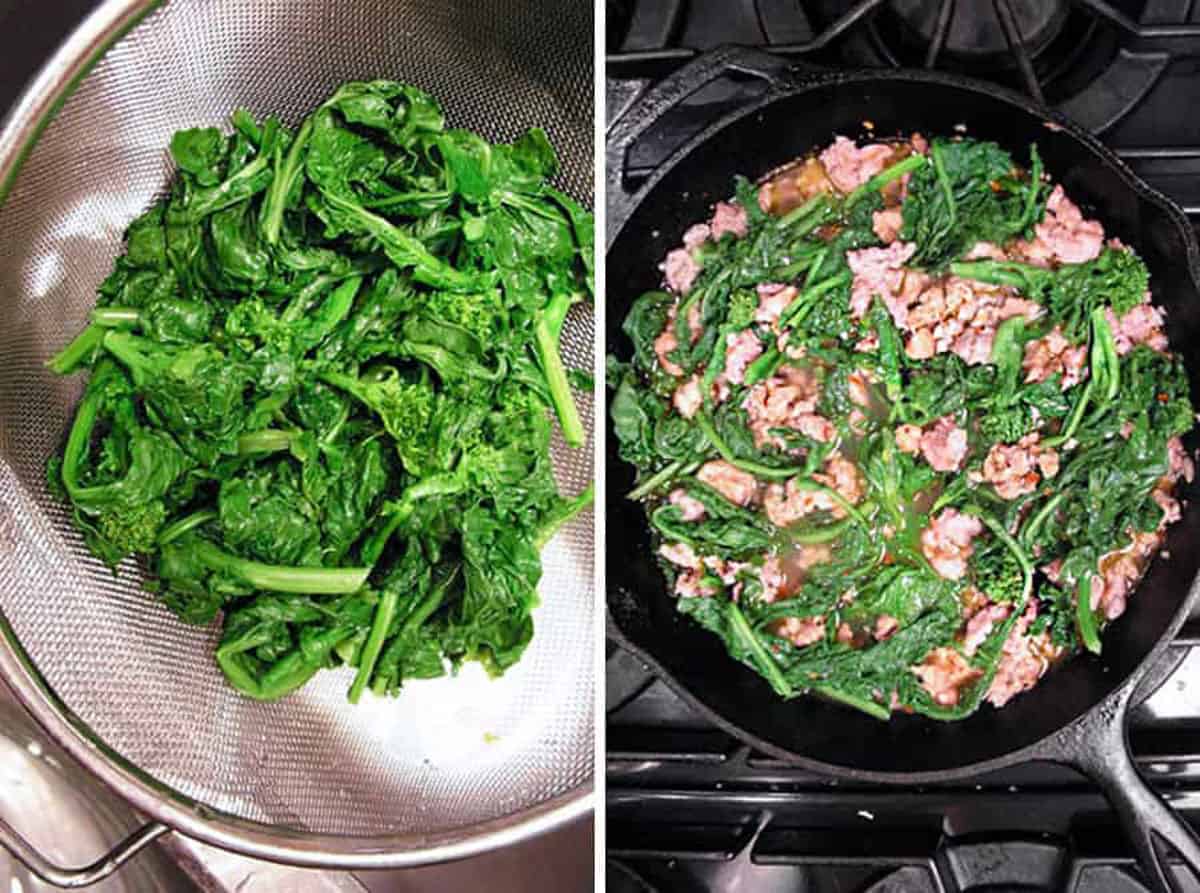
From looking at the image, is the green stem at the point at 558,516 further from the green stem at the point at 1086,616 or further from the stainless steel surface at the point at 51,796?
the stainless steel surface at the point at 51,796

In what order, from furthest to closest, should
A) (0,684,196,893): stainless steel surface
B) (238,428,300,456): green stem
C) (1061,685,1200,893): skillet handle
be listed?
(0,684,196,893): stainless steel surface < (238,428,300,456): green stem < (1061,685,1200,893): skillet handle

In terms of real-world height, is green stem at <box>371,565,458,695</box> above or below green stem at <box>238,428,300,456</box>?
below

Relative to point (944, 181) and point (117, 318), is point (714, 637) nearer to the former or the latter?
point (944, 181)

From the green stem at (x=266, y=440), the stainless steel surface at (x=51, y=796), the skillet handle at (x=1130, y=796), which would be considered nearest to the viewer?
the skillet handle at (x=1130, y=796)

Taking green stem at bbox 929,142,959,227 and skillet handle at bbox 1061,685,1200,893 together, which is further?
green stem at bbox 929,142,959,227

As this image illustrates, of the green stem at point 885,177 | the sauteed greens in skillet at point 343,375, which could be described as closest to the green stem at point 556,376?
the sauteed greens in skillet at point 343,375

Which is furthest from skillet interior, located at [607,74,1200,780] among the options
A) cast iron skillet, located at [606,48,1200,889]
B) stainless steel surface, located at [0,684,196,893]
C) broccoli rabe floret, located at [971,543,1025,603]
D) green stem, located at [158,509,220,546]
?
stainless steel surface, located at [0,684,196,893]

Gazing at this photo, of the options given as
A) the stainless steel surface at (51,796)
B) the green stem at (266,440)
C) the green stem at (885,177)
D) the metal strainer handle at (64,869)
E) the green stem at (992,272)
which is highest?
the green stem at (885,177)

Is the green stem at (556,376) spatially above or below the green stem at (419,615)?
above

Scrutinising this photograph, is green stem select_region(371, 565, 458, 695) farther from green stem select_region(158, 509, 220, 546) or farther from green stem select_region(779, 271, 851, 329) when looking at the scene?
green stem select_region(779, 271, 851, 329)
